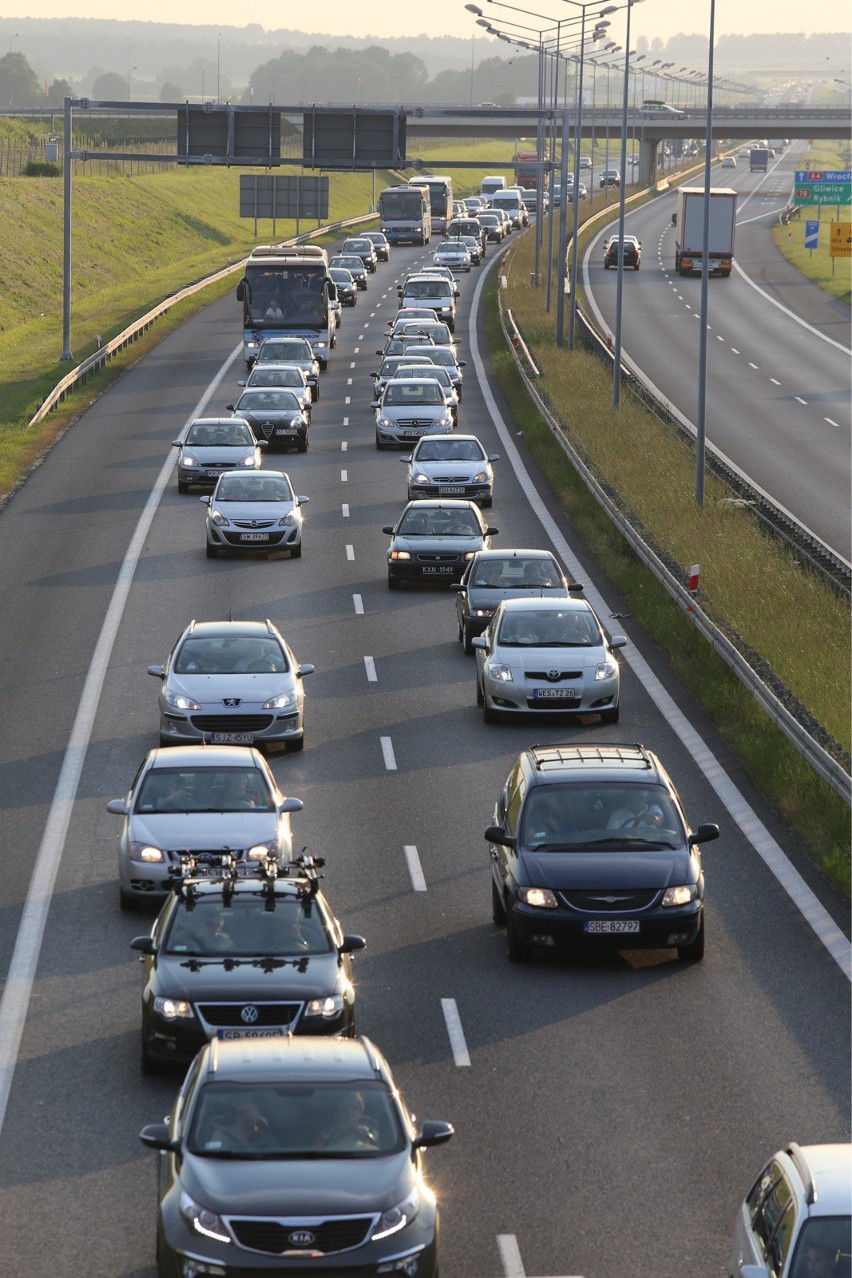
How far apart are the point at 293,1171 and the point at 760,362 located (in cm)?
6529

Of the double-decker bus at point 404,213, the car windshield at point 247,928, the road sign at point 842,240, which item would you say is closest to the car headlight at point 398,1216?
the car windshield at point 247,928

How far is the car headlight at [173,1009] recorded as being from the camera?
14178mm

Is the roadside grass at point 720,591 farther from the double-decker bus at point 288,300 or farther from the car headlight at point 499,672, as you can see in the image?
the double-decker bus at point 288,300

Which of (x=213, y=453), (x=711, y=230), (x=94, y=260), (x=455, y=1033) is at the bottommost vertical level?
(x=455, y=1033)

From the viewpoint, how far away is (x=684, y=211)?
101500 mm

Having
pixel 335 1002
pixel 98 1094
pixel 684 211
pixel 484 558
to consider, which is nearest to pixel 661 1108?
pixel 335 1002

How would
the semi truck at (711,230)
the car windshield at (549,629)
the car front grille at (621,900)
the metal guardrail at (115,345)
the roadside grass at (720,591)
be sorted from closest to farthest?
the car front grille at (621,900) → the roadside grass at (720,591) → the car windshield at (549,629) → the metal guardrail at (115,345) → the semi truck at (711,230)

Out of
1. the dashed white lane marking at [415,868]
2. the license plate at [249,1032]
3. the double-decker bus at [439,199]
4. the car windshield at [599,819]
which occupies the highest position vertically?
the double-decker bus at [439,199]

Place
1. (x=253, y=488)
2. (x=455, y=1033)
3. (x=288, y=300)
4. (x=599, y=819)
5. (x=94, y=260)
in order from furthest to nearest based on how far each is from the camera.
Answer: (x=94, y=260)
(x=288, y=300)
(x=253, y=488)
(x=599, y=819)
(x=455, y=1033)

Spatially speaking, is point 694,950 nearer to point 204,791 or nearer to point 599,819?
point 599,819

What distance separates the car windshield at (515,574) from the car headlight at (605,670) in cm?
450

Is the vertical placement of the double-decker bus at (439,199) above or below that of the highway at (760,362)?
above

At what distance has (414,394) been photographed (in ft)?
167

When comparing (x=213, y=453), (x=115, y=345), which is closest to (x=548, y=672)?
(x=213, y=453)
